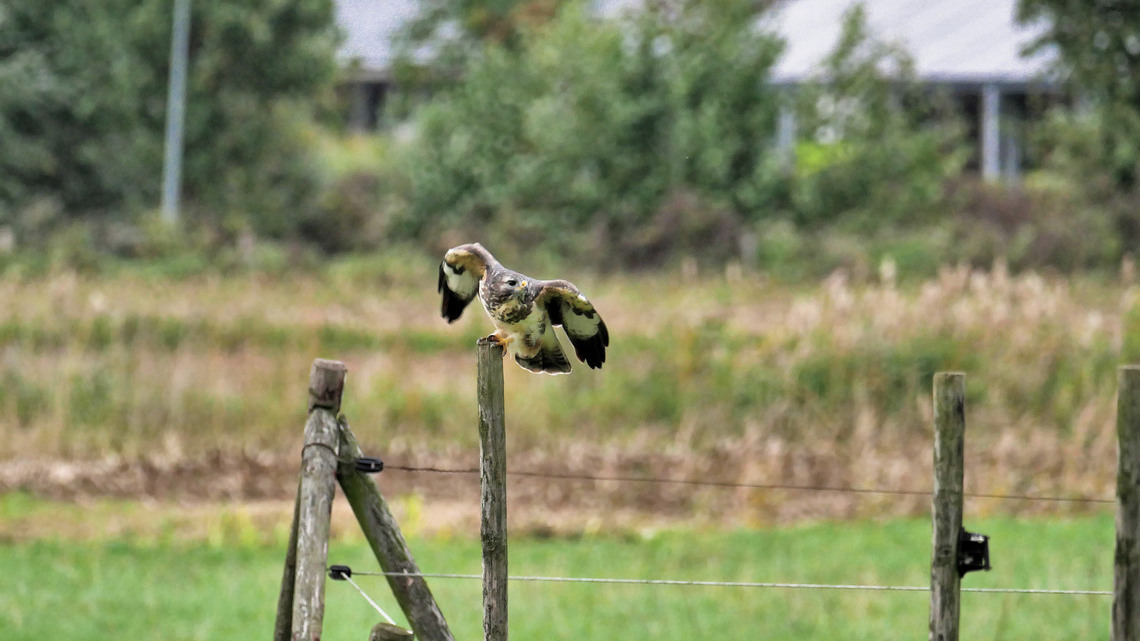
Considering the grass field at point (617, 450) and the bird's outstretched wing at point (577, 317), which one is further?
the grass field at point (617, 450)

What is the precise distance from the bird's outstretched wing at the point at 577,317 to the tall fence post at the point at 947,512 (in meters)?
0.84

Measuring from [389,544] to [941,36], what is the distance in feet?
102

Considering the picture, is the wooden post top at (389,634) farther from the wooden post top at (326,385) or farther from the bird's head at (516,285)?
the bird's head at (516,285)

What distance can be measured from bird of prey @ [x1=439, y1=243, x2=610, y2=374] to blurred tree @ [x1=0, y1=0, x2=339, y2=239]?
Answer: 21.3 metres

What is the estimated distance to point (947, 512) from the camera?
3318 mm

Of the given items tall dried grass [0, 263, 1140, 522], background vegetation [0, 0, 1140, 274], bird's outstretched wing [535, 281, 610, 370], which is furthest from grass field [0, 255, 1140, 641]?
background vegetation [0, 0, 1140, 274]

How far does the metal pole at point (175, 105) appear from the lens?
80.4 feet

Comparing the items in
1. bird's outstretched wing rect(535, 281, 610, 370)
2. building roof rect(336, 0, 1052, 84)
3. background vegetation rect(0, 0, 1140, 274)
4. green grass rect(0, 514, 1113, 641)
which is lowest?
green grass rect(0, 514, 1113, 641)

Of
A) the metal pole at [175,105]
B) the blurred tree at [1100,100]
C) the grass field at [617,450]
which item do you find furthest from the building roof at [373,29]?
the grass field at [617,450]

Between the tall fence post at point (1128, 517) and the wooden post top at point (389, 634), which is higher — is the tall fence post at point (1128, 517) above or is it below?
above

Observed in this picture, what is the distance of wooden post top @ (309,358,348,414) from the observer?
3525 mm

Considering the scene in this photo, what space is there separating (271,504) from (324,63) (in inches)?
705

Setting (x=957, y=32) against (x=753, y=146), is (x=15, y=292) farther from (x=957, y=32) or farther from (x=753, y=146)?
(x=957, y=32)

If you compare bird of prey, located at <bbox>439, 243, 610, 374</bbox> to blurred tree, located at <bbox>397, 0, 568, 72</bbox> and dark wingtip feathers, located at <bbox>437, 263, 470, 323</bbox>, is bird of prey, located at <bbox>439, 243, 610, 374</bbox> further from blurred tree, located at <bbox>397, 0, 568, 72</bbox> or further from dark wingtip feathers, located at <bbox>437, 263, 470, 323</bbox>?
→ blurred tree, located at <bbox>397, 0, 568, 72</bbox>
